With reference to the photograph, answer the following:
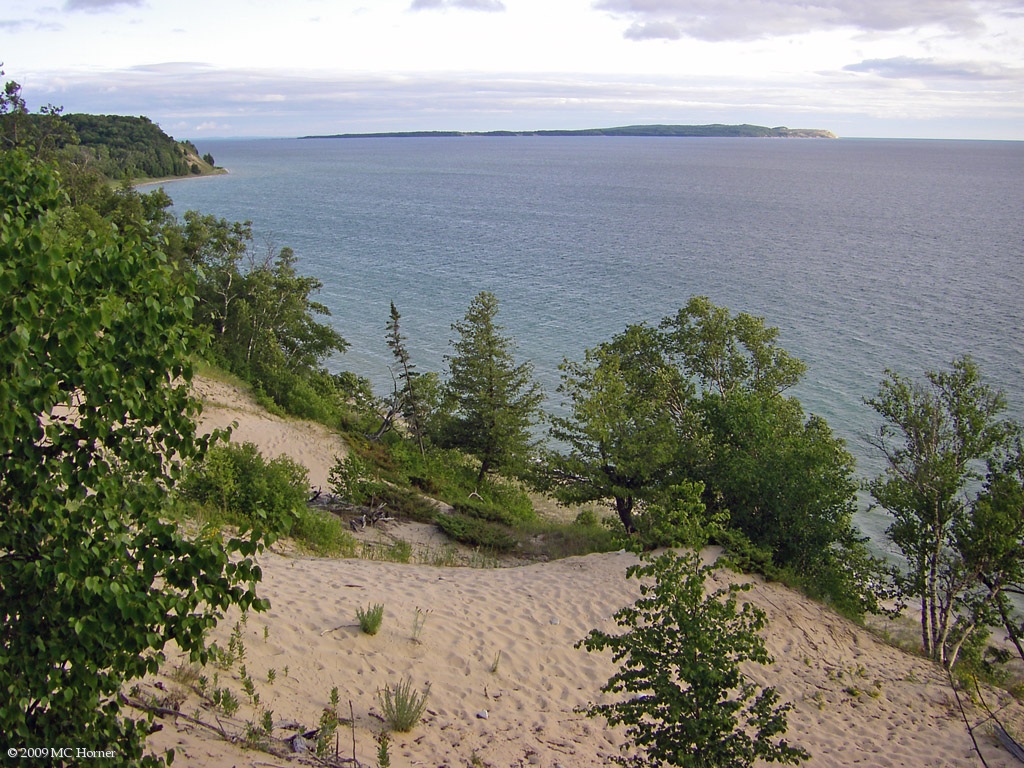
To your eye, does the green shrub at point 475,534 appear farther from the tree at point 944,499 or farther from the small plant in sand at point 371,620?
the tree at point 944,499

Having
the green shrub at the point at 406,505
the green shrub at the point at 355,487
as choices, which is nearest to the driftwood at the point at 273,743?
the green shrub at the point at 355,487

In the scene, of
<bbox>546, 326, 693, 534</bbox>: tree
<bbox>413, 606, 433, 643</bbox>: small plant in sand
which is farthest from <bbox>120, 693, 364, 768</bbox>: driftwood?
<bbox>546, 326, 693, 534</bbox>: tree

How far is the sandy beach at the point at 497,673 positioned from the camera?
7.48 m

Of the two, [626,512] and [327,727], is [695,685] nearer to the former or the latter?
[327,727]

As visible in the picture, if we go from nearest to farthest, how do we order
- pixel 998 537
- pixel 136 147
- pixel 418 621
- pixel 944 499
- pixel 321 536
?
pixel 418 621, pixel 998 537, pixel 944 499, pixel 321 536, pixel 136 147

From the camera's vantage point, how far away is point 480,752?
7590 millimetres

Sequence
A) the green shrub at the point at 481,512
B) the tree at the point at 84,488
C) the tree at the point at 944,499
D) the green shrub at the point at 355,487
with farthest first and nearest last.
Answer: the green shrub at the point at 481,512, the green shrub at the point at 355,487, the tree at the point at 944,499, the tree at the point at 84,488

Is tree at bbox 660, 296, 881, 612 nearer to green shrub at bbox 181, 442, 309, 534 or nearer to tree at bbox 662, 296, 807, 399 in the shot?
tree at bbox 662, 296, 807, 399

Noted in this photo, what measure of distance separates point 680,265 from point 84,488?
189 feet

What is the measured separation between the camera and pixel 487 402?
948 inches

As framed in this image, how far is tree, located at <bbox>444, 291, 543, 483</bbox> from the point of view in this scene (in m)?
23.8

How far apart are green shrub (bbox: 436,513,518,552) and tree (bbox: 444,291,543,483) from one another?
218 inches

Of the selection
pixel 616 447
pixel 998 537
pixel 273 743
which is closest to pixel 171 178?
pixel 616 447

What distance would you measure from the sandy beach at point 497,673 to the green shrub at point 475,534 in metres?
2.59
